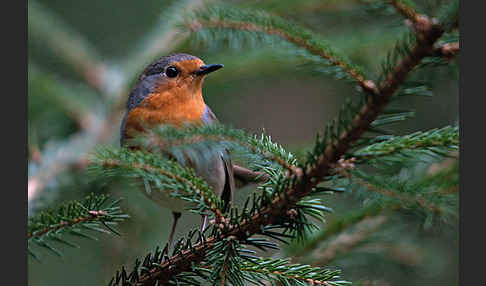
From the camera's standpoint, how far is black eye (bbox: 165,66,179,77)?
2.43 metres

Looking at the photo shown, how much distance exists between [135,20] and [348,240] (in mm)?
2951

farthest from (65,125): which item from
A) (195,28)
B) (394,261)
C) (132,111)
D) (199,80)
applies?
(394,261)

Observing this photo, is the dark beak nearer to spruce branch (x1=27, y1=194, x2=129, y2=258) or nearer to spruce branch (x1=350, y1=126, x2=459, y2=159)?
spruce branch (x1=27, y1=194, x2=129, y2=258)

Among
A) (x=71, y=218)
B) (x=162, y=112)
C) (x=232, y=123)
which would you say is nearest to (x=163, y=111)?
(x=162, y=112)

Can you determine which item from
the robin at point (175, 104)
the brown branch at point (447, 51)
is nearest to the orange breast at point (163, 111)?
the robin at point (175, 104)

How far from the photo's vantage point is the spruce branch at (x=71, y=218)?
141 cm

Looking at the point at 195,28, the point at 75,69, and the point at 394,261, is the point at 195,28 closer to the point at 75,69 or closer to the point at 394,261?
the point at 394,261

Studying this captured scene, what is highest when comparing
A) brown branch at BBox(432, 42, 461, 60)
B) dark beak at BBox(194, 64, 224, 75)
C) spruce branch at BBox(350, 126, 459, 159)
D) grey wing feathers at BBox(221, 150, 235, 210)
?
dark beak at BBox(194, 64, 224, 75)

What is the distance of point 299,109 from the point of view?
5500 millimetres

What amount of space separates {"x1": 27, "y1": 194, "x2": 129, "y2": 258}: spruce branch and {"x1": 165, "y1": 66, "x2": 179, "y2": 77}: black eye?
3.65ft

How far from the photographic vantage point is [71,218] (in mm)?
1421

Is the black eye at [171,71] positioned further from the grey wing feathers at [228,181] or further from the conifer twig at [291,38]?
the conifer twig at [291,38]

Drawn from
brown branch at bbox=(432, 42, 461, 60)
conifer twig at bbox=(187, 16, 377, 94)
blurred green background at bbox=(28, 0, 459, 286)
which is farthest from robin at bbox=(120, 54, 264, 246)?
brown branch at bbox=(432, 42, 461, 60)

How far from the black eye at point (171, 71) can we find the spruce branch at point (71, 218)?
3.65 ft
